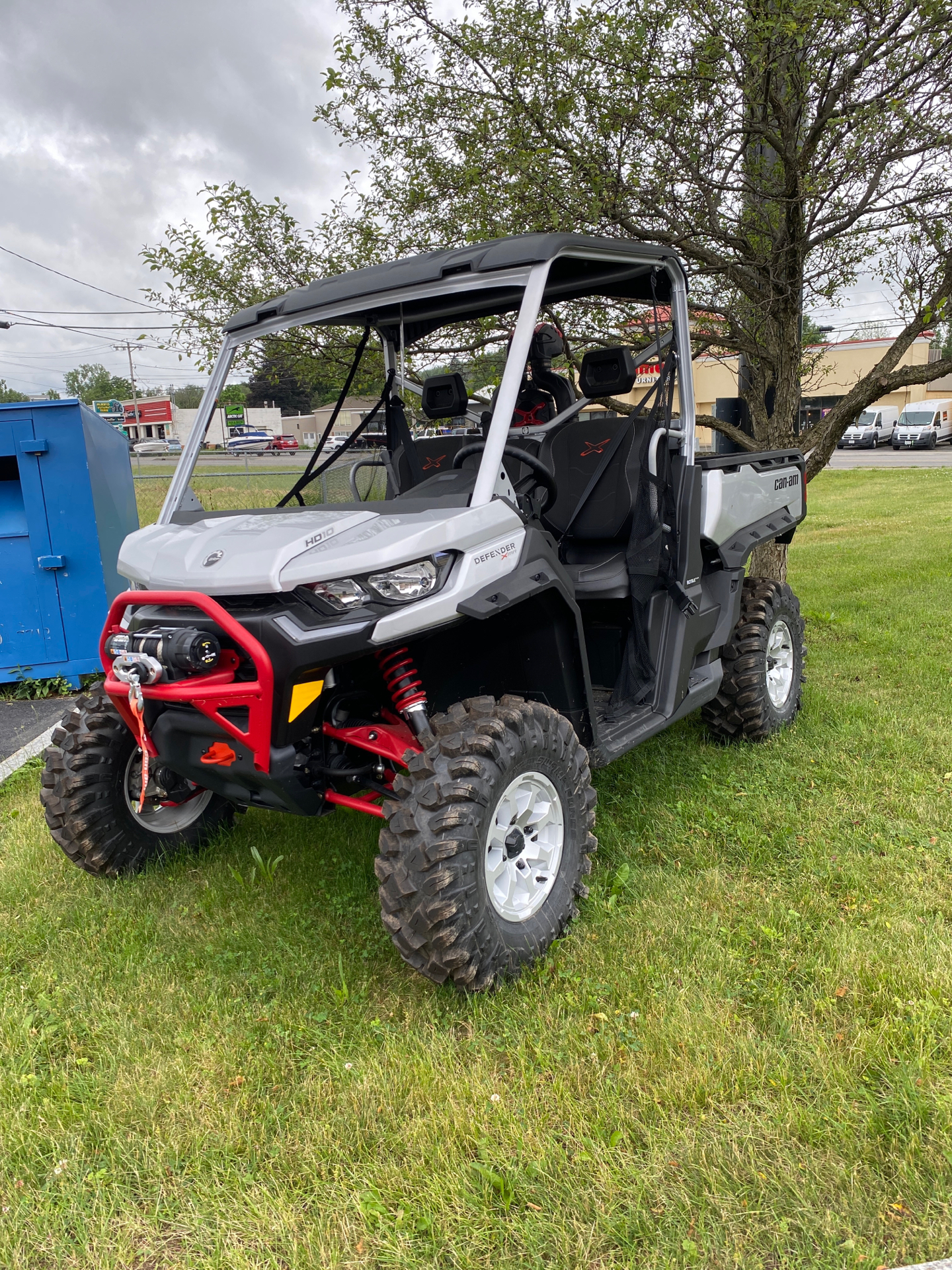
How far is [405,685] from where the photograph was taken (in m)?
3.06

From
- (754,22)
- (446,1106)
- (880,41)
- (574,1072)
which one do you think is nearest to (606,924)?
(574,1072)

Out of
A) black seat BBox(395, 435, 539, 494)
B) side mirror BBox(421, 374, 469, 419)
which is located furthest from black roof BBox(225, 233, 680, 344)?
black seat BBox(395, 435, 539, 494)

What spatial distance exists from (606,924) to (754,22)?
4.40m

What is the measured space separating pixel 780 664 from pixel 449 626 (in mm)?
3120

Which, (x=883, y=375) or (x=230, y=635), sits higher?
(x=883, y=375)

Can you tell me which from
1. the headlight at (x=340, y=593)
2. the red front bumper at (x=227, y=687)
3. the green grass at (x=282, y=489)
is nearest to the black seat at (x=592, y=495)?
the green grass at (x=282, y=489)

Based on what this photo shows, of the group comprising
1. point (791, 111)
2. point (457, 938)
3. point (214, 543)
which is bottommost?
point (457, 938)

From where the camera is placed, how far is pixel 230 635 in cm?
269

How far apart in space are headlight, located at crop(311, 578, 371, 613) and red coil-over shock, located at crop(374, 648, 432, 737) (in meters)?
0.30

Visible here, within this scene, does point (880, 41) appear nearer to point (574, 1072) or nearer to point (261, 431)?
point (574, 1072)

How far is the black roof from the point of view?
328cm

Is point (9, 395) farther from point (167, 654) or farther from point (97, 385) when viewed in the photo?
point (167, 654)

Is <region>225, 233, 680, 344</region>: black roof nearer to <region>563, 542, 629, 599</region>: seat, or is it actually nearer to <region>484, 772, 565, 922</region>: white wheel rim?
<region>563, 542, 629, 599</region>: seat

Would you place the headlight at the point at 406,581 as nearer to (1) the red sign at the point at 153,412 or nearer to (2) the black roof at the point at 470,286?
(2) the black roof at the point at 470,286
